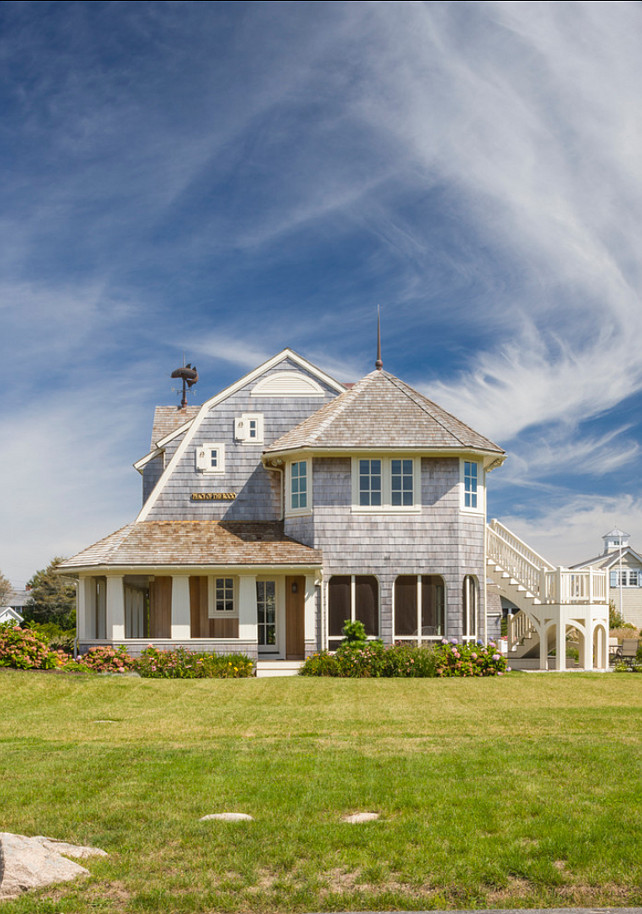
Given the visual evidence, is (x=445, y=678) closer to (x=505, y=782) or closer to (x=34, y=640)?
(x=34, y=640)

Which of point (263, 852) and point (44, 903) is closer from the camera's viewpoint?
point (44, 903)

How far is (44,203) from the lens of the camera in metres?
19.4

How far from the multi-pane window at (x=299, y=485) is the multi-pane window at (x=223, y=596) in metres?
3.12

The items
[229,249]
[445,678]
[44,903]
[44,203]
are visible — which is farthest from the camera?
[229,249]

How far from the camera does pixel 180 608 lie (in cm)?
2345

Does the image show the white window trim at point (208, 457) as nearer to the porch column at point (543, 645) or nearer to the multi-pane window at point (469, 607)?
the multi-pane window at point (469, 607)

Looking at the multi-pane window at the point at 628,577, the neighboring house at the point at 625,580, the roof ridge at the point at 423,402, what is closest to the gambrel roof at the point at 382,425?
the roof ridge at the point at 423,402

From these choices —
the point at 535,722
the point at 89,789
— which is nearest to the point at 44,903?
the point at 89,789

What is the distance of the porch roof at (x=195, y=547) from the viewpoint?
2319 cm

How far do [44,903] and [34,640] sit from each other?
1615 cm

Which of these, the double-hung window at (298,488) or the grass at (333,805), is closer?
the grass at (333,805)

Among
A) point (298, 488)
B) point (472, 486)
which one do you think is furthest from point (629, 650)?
point (298, 488)

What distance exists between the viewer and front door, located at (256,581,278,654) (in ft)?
→ 83.6

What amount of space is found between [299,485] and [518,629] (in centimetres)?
963
